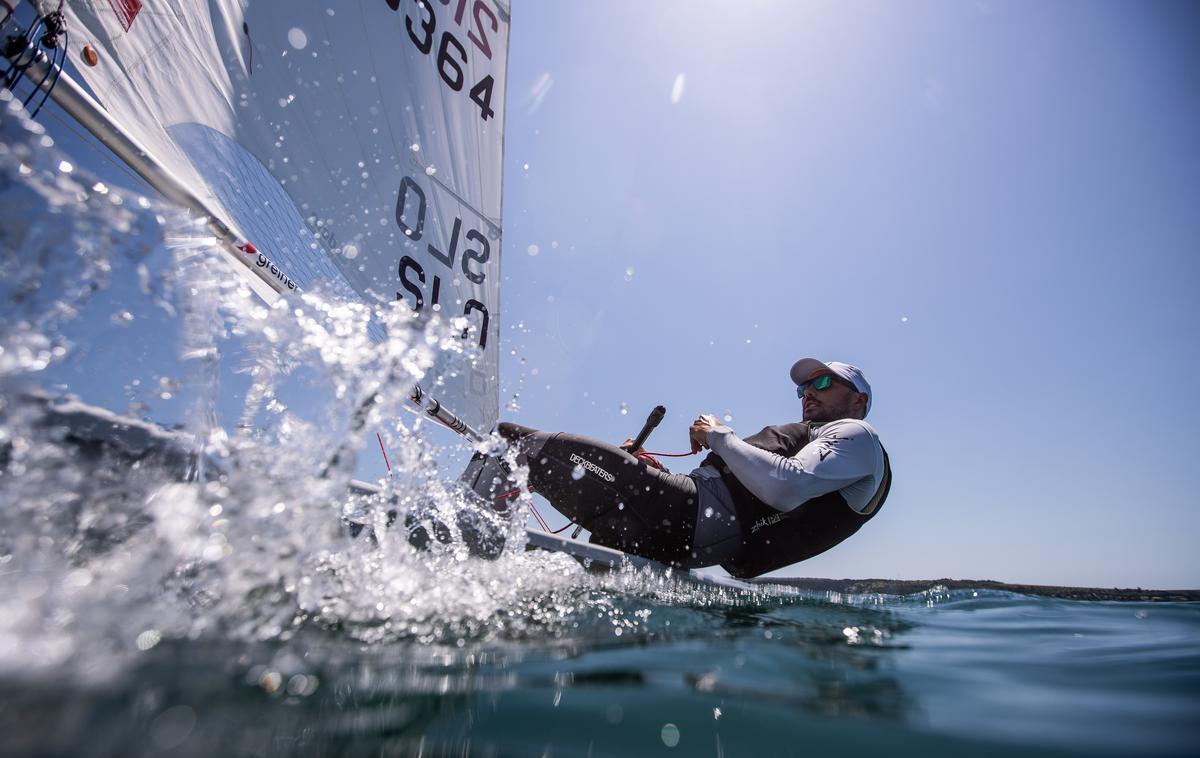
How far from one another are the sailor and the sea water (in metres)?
0.60

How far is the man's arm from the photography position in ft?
7.39

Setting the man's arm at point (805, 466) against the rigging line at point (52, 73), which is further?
the man's arm at point (805, 466)

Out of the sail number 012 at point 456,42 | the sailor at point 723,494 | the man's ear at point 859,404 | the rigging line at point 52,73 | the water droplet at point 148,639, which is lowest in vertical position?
the water droplet at point 148,639

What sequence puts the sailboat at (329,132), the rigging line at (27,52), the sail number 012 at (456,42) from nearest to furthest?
1. the rigging line at (27,52)
2. the sailboat at (329,132)
3. the sail number 012 at (456,42)

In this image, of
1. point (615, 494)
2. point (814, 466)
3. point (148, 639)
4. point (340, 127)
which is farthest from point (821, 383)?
point (340, 127)

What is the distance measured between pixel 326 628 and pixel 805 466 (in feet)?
6.53

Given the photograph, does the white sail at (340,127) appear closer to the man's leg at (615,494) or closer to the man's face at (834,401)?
the man's leg at (615,494)

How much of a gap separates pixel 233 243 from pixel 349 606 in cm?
248

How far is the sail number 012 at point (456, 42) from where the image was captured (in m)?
3.46

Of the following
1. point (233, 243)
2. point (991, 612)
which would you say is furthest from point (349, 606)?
point (991, 612)

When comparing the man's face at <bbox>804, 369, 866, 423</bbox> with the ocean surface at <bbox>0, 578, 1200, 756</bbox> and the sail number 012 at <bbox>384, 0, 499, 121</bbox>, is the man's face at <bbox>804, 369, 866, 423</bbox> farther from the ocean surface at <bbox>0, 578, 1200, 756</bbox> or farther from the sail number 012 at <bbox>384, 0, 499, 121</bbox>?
the sail number 012 at <bbox>384, 0, 499, 121</bbox>

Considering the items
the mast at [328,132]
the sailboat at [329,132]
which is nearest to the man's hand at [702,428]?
the sailboat at [329,132]

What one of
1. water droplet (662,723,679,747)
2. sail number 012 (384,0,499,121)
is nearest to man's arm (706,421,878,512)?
water droplet (662,723,679,747)

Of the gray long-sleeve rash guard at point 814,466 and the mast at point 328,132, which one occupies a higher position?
the mast at point 328,132
